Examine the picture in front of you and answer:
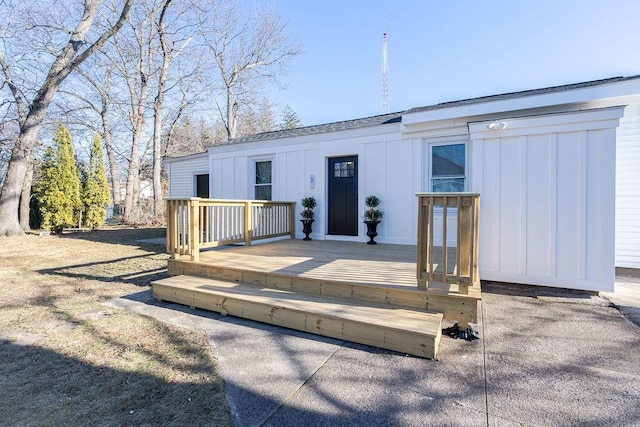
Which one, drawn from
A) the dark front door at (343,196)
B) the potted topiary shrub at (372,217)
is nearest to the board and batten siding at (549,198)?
the potted topiary shrub at (372,217)

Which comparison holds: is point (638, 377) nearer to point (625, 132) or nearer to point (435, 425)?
point (435, 425)

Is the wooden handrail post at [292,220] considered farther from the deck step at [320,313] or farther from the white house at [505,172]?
the deck step at [320,313]

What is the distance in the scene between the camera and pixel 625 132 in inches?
192

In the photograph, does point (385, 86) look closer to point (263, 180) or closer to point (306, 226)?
point (263, 180)

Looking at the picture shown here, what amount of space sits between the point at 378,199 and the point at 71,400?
5282 millimetres

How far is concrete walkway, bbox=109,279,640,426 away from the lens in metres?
1.71

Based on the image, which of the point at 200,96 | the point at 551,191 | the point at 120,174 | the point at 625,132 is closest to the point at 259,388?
the point at 551,191

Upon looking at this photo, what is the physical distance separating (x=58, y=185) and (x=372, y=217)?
10328 mm

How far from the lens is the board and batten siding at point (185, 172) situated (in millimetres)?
9586

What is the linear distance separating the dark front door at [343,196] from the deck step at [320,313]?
Result: 3.35 m

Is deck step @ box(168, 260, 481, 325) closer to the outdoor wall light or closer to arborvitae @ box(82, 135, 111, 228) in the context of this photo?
the outdoor wall light

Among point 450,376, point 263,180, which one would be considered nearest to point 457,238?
point 450,376

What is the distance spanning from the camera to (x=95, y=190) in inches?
450

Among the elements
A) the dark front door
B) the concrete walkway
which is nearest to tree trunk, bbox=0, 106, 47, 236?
the dark front door
